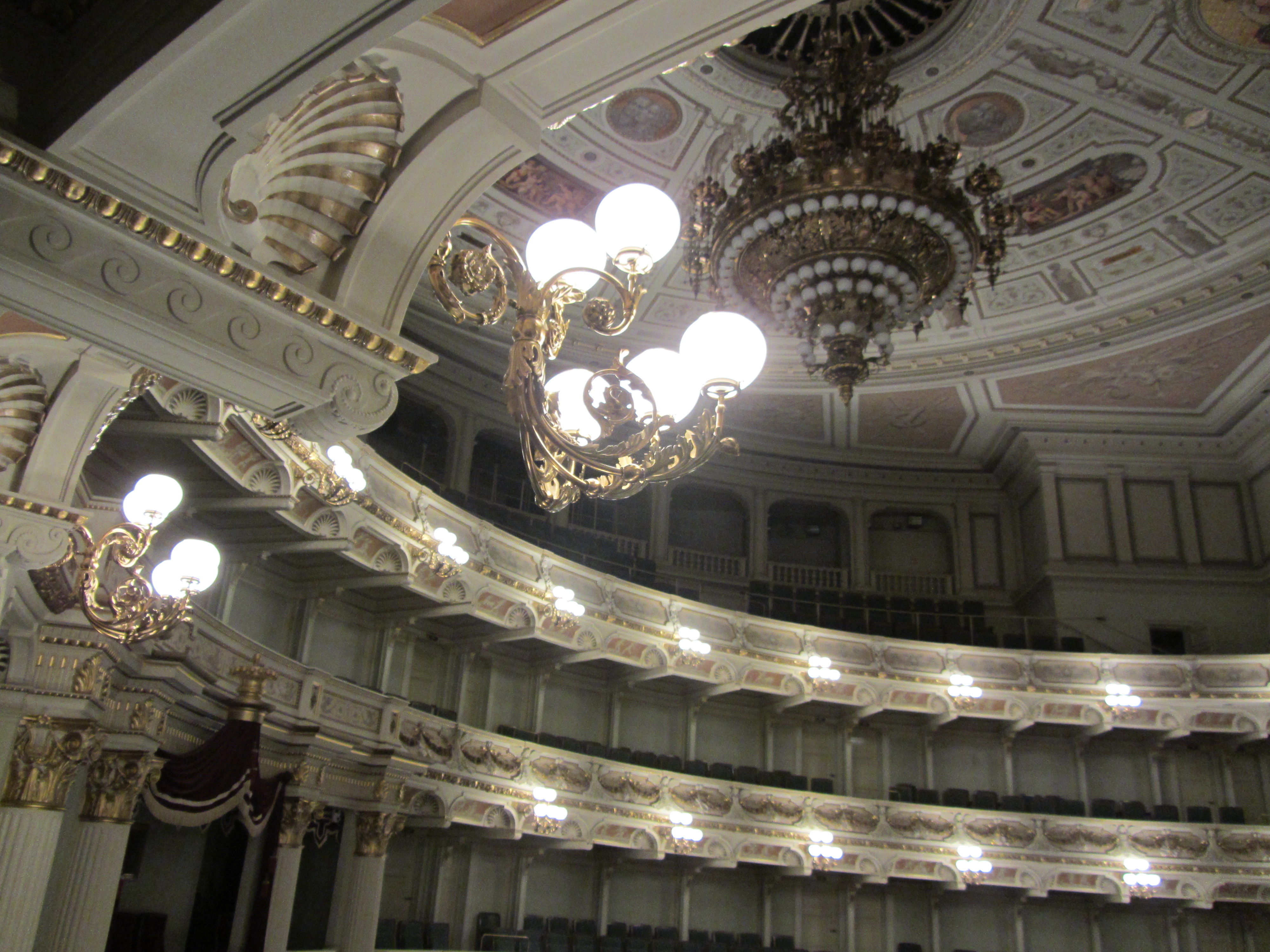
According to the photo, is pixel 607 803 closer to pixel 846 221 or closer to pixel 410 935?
pixel 410 935

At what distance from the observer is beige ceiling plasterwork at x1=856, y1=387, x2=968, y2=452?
18.5m

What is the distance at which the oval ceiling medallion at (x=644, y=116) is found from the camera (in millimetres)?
12500

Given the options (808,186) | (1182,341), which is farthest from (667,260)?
(1182,341)

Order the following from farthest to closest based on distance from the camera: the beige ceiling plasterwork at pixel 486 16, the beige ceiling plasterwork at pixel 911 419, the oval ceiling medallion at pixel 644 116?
the beige ceiling plasterwork at pixel 911 419
the oval ceiling medallion at pixel 644 116
the beige ceiling plasterwork at pixel 486 16

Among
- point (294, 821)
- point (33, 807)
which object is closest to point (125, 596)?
point (33, 807)

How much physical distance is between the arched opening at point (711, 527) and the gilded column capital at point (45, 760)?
14089mm

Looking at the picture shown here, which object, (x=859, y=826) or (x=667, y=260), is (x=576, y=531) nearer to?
(x=667, y=260)

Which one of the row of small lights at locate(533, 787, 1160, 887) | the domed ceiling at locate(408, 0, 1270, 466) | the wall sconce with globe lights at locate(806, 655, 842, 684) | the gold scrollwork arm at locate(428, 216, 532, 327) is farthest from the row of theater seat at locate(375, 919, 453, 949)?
the gold scrollwork arm at locate(428, 216, 532, 327)

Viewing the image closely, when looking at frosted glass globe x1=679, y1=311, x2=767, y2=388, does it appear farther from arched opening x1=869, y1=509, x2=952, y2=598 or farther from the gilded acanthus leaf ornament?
arched opening x1=869, y1=509, x2=952, y2=598

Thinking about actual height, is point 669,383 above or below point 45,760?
above

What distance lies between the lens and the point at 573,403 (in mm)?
4859

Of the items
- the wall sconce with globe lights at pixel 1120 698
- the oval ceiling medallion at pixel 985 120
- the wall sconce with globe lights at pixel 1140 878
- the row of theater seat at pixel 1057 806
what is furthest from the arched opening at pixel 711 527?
the oval ceiling medallion at pixel 985 120

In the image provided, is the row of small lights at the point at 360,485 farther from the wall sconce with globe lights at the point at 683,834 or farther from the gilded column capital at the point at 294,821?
the wall sconce with globe lights at the point at 683,834

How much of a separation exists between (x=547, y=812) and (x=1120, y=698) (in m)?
10.2
